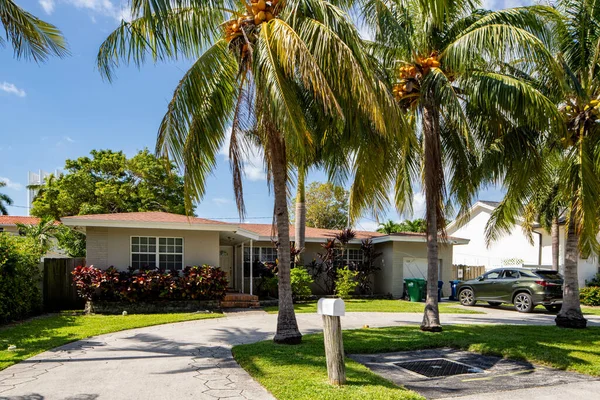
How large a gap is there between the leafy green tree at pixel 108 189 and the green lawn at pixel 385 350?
2057 cm

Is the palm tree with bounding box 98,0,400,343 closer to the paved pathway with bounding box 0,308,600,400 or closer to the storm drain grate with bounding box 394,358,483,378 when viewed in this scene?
the paved pathway with bounding box 0,308,600,400

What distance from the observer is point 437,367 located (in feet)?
24.8

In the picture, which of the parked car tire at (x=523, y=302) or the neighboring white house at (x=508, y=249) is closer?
the parked car tire at (x=523, y=302)

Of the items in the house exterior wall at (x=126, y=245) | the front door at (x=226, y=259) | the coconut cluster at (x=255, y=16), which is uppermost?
the coconut cluster at (x=255, y=16)

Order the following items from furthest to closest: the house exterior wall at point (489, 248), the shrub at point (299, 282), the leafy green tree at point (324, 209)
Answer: the leafy green tree at point (324, 209), the house exterior wall at point (489, 248), the shrub at point (299, 282)

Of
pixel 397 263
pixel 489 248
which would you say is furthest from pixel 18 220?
pixel 489 248

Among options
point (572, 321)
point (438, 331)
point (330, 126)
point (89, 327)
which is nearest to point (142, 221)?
point (89, 327)

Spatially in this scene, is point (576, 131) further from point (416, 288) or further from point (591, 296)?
point (591, 296)

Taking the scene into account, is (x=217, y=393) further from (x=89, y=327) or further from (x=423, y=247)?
(x=423, y=247)

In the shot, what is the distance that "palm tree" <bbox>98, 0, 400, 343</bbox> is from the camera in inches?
296

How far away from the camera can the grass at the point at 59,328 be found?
855 cm

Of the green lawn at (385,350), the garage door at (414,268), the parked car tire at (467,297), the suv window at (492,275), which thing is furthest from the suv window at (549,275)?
the garage door at (414,268)

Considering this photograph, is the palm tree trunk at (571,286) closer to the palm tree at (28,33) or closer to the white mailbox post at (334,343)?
the white mailbox post at (334,343)

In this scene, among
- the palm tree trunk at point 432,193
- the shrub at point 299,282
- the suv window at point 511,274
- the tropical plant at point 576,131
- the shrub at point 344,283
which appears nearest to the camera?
the tropical plant at point 576,131
